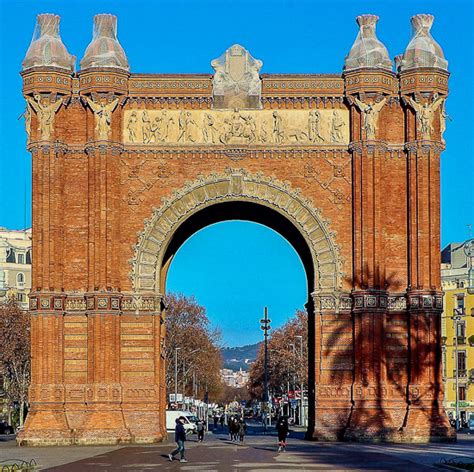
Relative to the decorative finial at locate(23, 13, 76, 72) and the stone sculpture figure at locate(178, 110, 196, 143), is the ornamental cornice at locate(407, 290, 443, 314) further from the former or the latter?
the decorative finial at locate(23, 13, 76, 72)

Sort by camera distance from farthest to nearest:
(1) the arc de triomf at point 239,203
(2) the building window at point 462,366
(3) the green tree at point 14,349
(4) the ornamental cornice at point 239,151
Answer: (2) the building window at point 462,366, (3) the green tree at point 14,349, (4) the ornamental cornice at point 239,151, (1) the arc de triomf at point 239,203

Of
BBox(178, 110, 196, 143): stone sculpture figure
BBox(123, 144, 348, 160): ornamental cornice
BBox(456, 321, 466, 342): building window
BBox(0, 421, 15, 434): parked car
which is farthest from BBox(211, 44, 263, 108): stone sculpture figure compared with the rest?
BBox(456, 321, 466, 342): building window

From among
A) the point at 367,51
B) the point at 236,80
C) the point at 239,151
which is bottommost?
the point at 239,151

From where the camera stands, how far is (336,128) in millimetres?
50781

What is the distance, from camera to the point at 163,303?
170 ft

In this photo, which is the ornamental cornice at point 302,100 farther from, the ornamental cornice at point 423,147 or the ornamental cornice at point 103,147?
the ornamental cornice at point 103,147

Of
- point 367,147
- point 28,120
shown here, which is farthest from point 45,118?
point 367,147

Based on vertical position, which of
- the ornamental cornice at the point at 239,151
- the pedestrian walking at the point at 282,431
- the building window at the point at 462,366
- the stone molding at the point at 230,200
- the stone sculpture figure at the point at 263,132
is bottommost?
the pedestrian walking at the point at 282,431

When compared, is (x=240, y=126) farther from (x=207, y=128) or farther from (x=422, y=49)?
(x=422, y=49)

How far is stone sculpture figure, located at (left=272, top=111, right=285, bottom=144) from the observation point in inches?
1998

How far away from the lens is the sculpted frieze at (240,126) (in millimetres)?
50719

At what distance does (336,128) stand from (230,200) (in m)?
5.06

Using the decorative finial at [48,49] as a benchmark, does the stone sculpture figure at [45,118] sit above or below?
below

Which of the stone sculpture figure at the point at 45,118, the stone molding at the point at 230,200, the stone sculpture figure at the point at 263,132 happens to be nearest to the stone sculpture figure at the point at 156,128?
the stone molding at the point at 230,200
